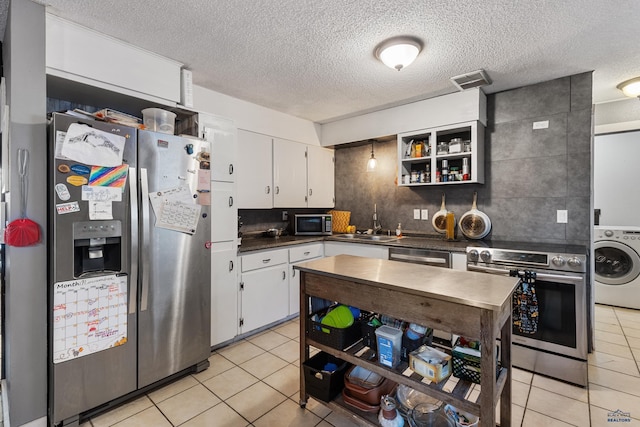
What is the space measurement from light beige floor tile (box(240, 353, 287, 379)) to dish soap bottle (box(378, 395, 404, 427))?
1078mm

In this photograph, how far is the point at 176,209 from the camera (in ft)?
7.13

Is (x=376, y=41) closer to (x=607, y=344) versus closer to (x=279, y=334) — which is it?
(x=279, y=334)

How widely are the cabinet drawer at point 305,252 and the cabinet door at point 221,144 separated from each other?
1.10 m

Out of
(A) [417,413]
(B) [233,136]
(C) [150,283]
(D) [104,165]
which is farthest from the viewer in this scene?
(B) [233,136]

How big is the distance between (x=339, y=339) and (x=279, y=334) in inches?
59.8

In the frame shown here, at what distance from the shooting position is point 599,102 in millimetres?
3594

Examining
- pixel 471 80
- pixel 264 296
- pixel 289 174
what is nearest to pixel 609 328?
pixel 471 80

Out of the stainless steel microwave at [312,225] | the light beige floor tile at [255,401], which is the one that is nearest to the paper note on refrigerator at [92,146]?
the light beige floor tile at [255,401]

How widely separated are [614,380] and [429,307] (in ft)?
6.64

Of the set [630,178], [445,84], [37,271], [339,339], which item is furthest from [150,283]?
[630,178]

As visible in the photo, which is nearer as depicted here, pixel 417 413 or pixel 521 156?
pixel 417 413

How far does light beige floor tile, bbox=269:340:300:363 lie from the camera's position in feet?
8.48

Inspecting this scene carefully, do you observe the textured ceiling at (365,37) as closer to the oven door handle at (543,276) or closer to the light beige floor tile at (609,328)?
the oven door handle at (543,276)

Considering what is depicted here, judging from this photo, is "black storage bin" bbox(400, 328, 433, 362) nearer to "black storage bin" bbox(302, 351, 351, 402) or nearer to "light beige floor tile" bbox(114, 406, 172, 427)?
"black storage bin" bbox(302, 351, 351, 402)
